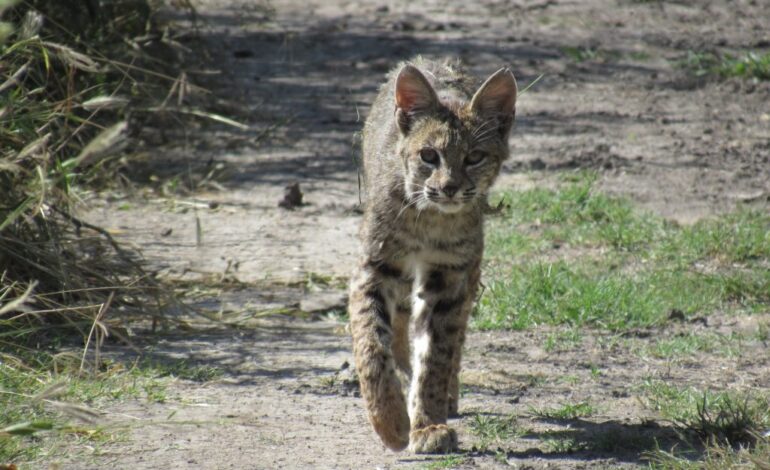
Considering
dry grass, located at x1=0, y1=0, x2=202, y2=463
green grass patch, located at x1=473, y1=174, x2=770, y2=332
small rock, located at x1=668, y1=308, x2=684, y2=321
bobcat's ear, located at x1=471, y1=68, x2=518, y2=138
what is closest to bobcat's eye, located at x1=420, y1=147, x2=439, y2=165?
bobcat's ear, located at x1=471, y1=68, x2=518, y2=138

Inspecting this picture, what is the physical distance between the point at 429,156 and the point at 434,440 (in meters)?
1.32

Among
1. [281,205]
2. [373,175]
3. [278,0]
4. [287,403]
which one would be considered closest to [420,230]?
[373,175]

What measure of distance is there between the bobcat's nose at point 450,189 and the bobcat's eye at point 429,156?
0.60 ft

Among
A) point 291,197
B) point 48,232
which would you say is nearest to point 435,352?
point 48,232

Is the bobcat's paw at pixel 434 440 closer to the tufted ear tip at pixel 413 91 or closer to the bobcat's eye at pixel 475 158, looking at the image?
the bobcat's eye at pixel 475 158

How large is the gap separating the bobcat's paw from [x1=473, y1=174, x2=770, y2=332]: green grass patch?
192cm

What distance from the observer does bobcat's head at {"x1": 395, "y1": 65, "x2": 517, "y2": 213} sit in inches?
227

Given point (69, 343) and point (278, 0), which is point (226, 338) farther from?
point (278, 0)

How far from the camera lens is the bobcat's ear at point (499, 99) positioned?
596 cm

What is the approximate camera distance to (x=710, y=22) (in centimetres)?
1383

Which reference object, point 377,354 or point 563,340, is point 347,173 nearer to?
point 563,340

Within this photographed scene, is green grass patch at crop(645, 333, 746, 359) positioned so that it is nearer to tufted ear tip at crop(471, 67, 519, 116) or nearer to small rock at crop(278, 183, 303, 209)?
tufted ear tip at crop(471, 67, 519, 116)

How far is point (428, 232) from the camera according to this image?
600cm

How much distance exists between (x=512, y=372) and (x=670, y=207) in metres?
3.30
